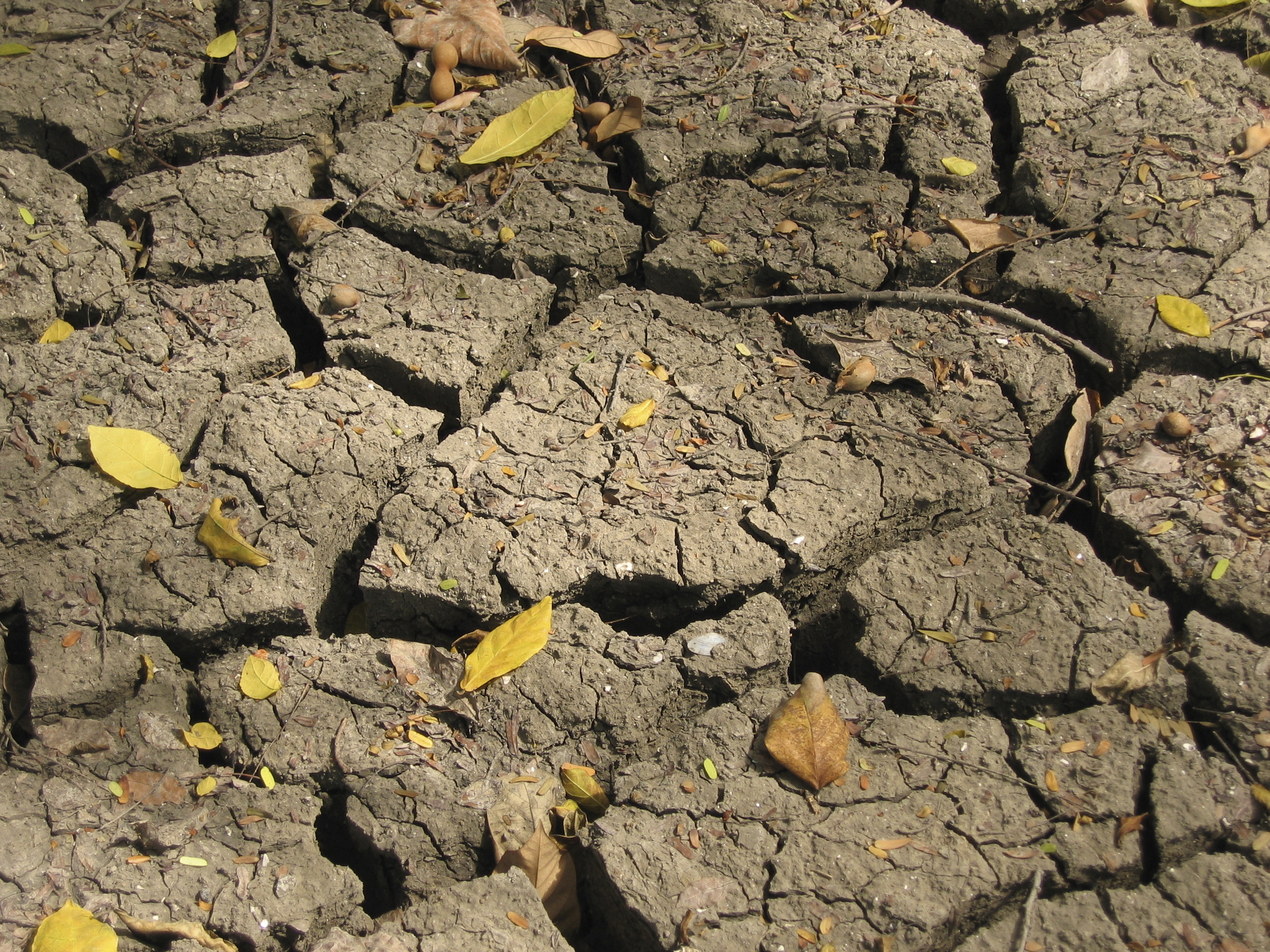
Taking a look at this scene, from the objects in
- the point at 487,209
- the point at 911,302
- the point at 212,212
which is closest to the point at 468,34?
the point at 487,209

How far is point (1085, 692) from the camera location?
1.96m

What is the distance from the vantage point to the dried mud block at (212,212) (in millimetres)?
2623

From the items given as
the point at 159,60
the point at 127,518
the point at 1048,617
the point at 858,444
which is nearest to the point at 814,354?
the point at 858,444

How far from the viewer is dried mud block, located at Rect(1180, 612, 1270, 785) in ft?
6.16

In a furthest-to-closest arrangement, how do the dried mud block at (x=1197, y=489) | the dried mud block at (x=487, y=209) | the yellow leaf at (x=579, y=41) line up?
the yellow leaf at (x=579, y=41), the dried mud block at (x=487, y=209), the dried mud block at (x=1197, y=489)

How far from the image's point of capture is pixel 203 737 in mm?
1973

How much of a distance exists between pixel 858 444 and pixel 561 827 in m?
1.17

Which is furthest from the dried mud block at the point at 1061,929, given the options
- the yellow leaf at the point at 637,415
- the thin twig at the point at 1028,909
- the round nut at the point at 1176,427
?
the yellow leaf at the point at 637,415

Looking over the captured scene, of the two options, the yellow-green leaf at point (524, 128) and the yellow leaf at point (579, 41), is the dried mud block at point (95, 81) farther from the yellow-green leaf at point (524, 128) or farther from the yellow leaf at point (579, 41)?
the yellow leaf at point (579, 41)

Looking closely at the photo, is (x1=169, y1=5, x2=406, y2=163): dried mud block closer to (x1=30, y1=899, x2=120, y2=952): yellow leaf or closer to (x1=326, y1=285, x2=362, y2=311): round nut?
(x1=326, y1=285, x2=362, y2=311): round nut

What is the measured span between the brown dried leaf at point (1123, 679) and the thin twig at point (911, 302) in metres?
0.98

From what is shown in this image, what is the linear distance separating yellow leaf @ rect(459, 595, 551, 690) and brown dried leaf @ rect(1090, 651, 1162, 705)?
47.0 inches

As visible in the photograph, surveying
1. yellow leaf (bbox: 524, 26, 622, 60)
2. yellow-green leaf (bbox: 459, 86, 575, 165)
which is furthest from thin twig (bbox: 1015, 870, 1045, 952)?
yellow leaf (bbox: 524, 26, 622, 60)

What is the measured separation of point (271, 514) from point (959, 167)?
87.7 inches
